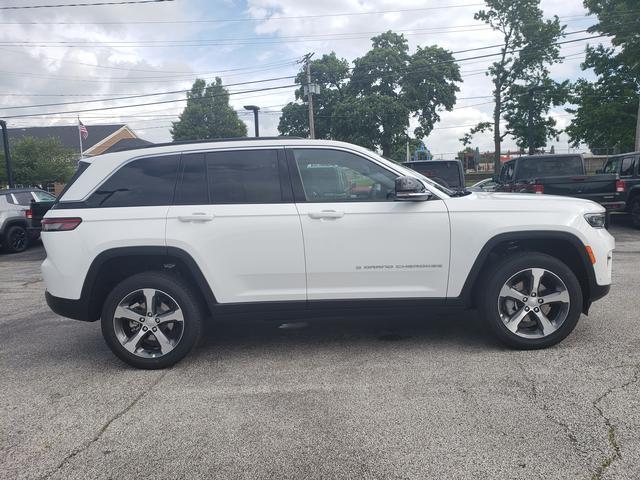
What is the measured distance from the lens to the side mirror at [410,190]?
3.92 meters

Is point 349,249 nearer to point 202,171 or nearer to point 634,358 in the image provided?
point 202,171

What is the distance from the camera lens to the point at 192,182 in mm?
4207

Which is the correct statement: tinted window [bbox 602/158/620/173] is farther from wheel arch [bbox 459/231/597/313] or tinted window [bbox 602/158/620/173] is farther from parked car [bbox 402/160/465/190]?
wheel arch [bbox 459/231/597/313]

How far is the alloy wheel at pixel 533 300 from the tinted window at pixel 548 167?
891 cm

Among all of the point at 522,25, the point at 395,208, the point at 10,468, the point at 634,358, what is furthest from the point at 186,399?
the point at 522,25

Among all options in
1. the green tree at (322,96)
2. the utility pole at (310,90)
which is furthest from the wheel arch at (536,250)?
the green tree at (322,96)

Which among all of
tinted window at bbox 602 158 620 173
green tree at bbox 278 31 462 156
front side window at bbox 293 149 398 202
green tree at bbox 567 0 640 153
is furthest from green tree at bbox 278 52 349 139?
front side window at bbox 293 149 398 202

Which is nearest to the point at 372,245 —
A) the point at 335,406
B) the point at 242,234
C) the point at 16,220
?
the point at 242,234

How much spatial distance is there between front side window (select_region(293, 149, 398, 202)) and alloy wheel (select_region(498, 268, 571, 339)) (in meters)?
1.28

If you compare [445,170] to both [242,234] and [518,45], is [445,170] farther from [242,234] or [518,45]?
[518,45]

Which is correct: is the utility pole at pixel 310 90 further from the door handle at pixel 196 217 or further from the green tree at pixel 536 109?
the door handle at pixel 196 217

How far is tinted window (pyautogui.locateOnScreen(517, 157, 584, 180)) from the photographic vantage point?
12227mm

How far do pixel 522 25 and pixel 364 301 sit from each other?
3562 centimetres

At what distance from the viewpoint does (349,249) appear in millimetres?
4086
